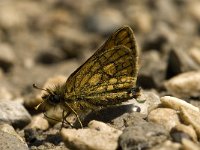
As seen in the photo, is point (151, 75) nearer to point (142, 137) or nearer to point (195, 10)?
point (142, 137)

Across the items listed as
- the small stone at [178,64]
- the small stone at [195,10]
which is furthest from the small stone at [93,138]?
the small stone at [195,10]

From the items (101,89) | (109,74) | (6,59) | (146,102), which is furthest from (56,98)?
(6,59)

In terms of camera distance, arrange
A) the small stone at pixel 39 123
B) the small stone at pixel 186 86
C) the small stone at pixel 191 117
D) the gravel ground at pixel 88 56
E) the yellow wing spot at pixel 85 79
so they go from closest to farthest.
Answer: the gravel ground at pixel 88 56 → the small stone at pixel 191 117 → the yellow wing spot at pixel 85 79 → the small stone at pixel 39 123 → the small stone at pixel 186 86

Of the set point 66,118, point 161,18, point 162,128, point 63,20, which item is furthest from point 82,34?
point 162,128

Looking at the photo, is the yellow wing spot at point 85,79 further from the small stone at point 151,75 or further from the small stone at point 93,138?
the small stone at point 151,75

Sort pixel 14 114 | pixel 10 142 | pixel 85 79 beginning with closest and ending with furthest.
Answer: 1. pixel 10 142
2. pixel 85 79
3. pixel 14 114

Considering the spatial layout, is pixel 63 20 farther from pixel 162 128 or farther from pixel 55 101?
pixel 162 128
